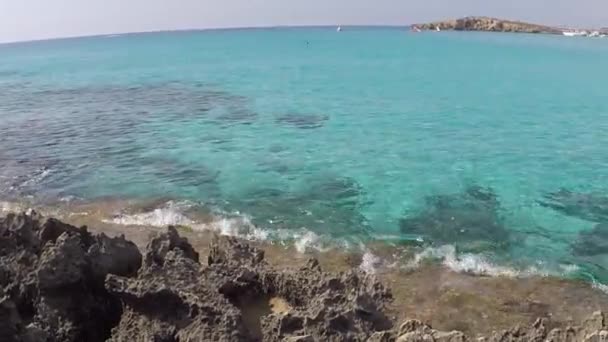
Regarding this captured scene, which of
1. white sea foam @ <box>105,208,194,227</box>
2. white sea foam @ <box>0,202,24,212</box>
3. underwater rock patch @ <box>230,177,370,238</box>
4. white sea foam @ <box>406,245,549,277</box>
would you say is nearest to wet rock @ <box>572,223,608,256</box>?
white sea foam @ <box>406,245,549,277</box>

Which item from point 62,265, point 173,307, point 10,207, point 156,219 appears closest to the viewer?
point 173,307

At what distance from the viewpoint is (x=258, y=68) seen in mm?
86812

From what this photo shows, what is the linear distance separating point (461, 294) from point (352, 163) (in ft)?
48.9

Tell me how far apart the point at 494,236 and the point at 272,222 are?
8484 mm

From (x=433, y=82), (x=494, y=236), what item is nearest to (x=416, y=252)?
(x=494, y=236)

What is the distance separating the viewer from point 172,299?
9992mm

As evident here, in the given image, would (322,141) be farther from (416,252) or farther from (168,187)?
(416,252)

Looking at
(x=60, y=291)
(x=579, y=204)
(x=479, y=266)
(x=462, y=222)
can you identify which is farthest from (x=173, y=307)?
(x=579, y=204)

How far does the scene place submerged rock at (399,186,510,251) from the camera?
19141 mm

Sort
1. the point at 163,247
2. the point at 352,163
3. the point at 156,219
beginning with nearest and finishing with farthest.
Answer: the point at 163,247 < the point at 156,219 < the point at 352,163

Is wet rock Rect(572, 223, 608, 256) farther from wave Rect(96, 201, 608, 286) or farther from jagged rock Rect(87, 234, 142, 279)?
jagged rock Rect(87, 234, 142, 279)

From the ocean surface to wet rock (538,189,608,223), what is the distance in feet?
0.28

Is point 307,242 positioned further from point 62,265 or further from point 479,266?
point 62,265

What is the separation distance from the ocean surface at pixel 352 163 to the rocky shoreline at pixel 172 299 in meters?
7.71
